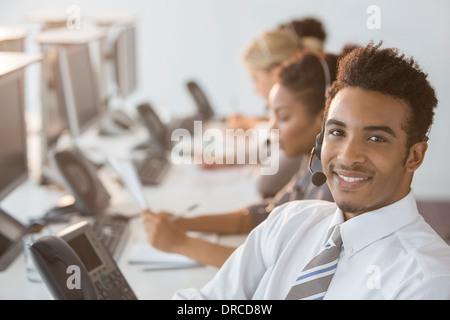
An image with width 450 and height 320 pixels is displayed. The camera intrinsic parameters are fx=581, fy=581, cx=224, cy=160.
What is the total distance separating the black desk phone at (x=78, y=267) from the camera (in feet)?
3.58

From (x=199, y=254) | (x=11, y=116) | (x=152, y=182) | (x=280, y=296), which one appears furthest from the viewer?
(x=152, y=182)

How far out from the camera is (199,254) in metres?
1.50

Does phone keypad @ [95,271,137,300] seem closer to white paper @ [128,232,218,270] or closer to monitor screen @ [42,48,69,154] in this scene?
white paper @ [128,232,218,270]

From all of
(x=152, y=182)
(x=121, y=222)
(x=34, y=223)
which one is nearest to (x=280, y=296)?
(x=121, y=222)

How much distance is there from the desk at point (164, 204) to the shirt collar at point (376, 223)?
0.52 metres

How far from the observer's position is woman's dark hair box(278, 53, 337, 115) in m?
1.67

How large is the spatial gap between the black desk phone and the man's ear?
0.64 m

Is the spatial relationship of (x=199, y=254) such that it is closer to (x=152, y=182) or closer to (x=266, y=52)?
(x=152, y=182)

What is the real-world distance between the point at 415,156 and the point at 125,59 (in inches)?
92.1

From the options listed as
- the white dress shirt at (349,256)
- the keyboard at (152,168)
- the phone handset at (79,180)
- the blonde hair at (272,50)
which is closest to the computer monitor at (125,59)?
the keyboard at (152,168)

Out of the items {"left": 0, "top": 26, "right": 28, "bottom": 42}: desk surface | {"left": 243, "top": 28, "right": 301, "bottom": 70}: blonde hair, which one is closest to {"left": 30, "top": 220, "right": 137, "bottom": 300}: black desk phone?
{"left": 0, "top": 26, "right": 28, "bottom": 42}: desk surface

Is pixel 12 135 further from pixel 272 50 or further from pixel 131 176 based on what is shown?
pixel 272 50

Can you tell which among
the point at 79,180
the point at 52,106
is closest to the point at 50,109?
the point at 52,106
